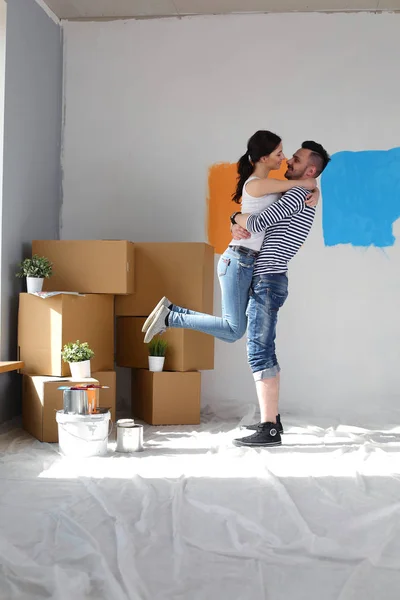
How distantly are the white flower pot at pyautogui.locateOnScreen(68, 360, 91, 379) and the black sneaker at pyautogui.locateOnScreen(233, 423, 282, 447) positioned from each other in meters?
0.70

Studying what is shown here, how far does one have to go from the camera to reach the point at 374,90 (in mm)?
4070

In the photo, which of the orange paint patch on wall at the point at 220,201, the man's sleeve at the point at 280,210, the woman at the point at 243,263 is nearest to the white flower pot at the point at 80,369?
the woman at the point at 243,263

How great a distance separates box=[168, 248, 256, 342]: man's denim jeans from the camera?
3.07 metres

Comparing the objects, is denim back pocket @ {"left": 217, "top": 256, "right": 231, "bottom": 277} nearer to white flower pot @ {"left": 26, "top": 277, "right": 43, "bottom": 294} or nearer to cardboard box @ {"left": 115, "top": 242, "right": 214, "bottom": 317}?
cardboard box @ {"left": 115, "top": 242, "right": 214, "bottom": 317}

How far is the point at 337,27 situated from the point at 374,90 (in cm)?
→ 40

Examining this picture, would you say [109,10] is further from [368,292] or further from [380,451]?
[380,451]

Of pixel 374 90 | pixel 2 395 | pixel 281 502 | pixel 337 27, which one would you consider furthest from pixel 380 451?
pixel 337 27

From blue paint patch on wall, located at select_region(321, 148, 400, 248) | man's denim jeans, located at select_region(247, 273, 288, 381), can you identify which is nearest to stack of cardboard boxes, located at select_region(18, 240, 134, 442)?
man's denim jeans, located at select_region(247, 273, 288, 381)

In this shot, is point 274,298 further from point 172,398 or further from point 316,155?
point 172,398

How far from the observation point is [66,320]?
3.27 meters

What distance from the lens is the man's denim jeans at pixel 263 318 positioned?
121 inches

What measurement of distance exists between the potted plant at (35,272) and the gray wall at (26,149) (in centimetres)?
10

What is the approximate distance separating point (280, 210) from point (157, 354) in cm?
106

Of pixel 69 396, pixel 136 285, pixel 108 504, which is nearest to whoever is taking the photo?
pixel 108 504
